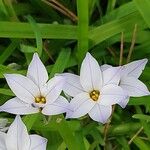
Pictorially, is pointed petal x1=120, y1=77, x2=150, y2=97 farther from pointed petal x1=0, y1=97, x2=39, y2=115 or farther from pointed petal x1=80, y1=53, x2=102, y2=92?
pointed petal x1=0, y1=97, x2=39, y2=115

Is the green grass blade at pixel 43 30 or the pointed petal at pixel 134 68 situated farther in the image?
the green grass blade at pixel 43 30

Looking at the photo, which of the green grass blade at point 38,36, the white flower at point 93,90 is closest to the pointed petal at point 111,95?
the white flower at point 93,90

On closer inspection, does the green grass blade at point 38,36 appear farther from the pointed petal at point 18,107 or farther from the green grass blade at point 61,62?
the pointed petal at point 18,107

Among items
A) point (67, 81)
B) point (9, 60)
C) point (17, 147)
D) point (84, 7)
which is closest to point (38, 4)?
point (9, 60)

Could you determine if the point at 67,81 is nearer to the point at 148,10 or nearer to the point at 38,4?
the point at 148,10

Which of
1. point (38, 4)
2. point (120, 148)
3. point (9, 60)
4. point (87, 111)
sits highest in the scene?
point (38, 4)

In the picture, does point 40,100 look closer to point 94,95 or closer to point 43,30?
point 94,95

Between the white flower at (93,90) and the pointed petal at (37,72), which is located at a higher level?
the pointed petal at (37,72)
